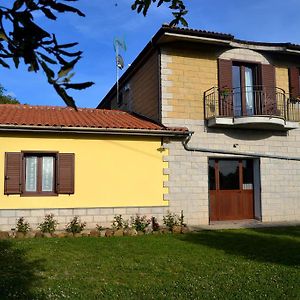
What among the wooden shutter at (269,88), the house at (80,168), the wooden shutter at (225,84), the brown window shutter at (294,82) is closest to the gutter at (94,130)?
the house at (80,168)

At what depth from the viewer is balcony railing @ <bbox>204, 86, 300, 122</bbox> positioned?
14617 mm

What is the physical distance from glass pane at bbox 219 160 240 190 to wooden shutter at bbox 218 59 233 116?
5.72 feet

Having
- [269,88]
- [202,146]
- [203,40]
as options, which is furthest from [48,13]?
[269,88]

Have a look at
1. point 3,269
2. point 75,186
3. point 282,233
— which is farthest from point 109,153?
point 3,269

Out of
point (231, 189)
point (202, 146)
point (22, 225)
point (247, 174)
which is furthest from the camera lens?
point (247, 174)

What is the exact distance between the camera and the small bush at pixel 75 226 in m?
12.0

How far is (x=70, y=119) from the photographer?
13766mm

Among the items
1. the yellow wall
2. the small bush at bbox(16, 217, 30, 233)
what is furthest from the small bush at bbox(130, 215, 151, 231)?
the small bush at bbox(16, 217, 30, 233)

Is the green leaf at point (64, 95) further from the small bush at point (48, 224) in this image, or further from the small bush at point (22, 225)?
the small bush at point (48, 224)

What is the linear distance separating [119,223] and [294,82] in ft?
27.0

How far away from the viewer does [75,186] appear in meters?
12.7

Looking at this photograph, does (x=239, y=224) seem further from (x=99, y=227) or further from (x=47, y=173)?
(x=47, y=173)

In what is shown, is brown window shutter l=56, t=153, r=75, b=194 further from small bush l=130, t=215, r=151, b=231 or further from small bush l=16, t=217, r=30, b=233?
small bush l=130, t=215, r=151, b=231

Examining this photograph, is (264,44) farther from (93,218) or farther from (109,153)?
(93,218)
